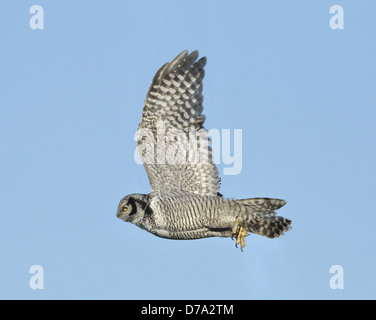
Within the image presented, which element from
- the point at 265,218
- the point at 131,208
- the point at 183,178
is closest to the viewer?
the point at 131,208

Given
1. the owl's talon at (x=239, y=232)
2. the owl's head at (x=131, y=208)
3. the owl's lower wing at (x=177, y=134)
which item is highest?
the owl's lower wing at (x=177, y=134)

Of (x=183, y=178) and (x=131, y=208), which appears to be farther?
(x=183, y=178)

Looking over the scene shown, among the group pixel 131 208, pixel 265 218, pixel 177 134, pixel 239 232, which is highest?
pixel 177 134

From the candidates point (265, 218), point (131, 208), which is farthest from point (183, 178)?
point (265, 218)

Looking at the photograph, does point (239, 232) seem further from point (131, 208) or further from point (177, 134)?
point (177, 134)

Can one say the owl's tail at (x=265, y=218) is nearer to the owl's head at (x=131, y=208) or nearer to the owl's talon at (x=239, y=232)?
the owl's talon at (x=239, y=232)

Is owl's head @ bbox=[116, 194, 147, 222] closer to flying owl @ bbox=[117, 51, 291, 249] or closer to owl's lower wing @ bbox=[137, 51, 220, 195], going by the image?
flying owl @ bbox=[117, 51, 291, 249]

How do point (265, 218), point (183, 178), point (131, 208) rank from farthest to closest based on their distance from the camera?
point (183, 178), point (265, 218), point (131, 208)

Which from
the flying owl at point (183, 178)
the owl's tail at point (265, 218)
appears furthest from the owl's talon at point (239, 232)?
the owl's tail at point (265, 218)

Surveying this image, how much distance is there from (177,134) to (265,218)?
78.8 inches

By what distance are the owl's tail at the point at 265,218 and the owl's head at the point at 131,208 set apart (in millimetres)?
1610

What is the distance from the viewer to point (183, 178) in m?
10.3

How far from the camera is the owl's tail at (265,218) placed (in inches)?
392

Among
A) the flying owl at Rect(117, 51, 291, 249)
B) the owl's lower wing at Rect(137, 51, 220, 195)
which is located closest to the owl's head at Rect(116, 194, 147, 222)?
the flying owl at Rect(117, 51, 291, 249)
